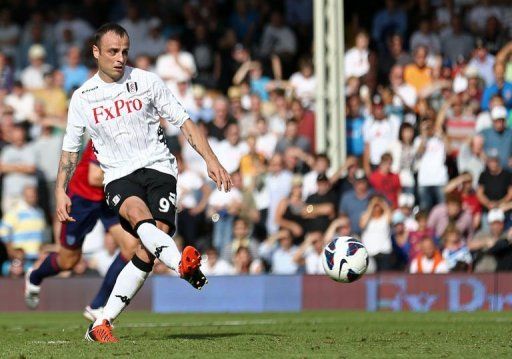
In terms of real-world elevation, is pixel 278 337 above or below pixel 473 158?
below

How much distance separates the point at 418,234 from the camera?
18.3m

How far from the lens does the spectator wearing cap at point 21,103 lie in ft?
69.1

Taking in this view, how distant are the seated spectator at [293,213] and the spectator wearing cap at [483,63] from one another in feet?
11.4

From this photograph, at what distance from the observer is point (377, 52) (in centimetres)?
2169

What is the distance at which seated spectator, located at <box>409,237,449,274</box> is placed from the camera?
17797mm

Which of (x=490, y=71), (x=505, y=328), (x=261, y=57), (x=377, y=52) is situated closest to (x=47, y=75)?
(x=261, y=57)

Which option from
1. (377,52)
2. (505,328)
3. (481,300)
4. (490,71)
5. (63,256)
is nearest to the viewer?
(505,328)

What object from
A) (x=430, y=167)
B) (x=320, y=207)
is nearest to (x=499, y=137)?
(x=430, y=167)

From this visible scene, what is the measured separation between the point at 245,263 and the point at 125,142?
357 inches

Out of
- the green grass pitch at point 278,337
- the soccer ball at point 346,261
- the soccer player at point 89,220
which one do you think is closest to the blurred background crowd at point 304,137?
the green grass pitch at point 278,337

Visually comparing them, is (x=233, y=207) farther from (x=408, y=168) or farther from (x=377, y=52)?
(x=377, y=52)

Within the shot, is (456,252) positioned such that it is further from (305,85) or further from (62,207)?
(62,207)

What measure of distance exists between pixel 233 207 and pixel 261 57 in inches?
153

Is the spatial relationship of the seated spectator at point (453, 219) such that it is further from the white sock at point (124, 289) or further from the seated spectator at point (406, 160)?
the white sock at point (124, 289)
